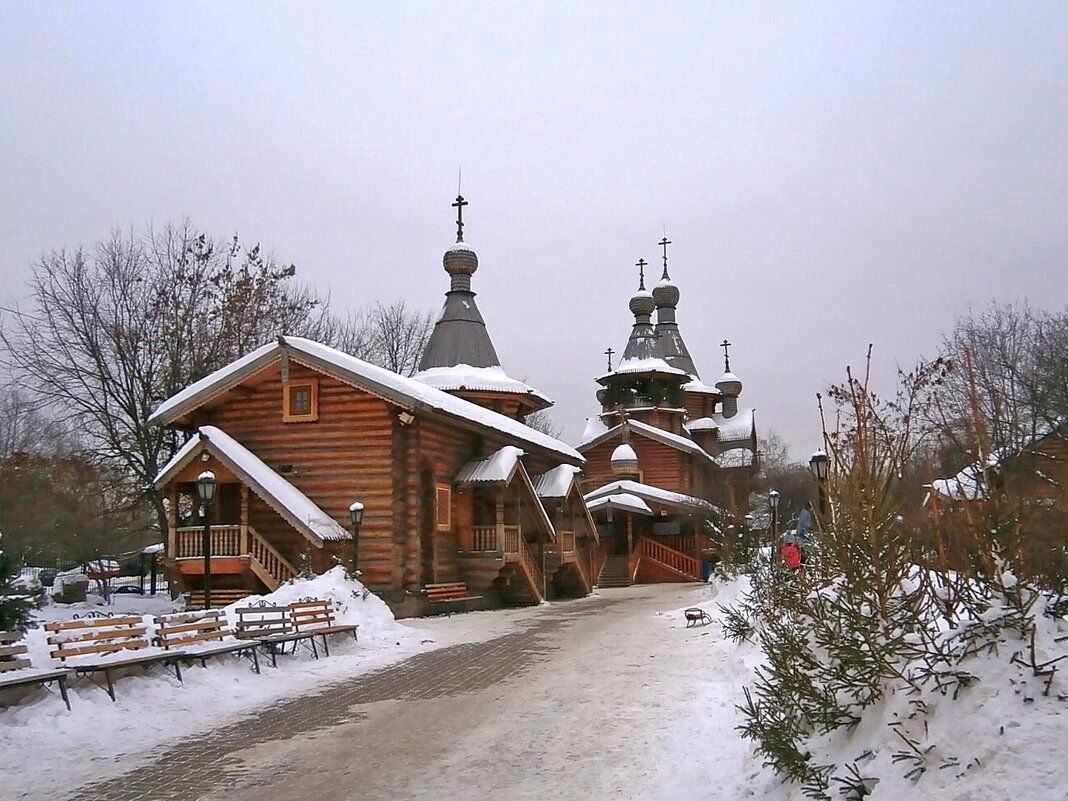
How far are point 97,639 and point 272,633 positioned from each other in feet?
9.43

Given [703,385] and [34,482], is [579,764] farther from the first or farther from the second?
[703,385]

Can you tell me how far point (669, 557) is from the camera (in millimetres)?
39812

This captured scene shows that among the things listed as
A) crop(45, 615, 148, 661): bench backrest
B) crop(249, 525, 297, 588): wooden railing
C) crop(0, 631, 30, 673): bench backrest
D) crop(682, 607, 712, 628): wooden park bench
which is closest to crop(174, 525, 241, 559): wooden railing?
crop(249, 525, 297, 588): wooden railing

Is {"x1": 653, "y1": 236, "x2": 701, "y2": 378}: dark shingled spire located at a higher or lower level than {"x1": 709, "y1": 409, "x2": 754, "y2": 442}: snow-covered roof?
higher

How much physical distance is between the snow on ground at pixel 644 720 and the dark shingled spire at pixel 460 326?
15.6 metres

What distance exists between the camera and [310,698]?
1102 cm

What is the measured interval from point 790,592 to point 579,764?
244 cm

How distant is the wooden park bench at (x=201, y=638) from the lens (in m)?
11.7

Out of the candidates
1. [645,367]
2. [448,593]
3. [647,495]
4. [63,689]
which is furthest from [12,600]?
[645,367]

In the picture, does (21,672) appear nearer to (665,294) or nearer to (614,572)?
(614,572)

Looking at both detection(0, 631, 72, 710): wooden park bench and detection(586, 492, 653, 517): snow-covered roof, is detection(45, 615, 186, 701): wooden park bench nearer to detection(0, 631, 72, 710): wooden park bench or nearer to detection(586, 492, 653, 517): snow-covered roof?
detection(0, 631, 72, 710): wooden park bench

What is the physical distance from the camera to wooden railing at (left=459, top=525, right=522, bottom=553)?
921 inches

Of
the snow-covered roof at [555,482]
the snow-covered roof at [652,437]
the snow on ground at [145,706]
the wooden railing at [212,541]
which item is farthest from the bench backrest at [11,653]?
the snow-covered roof at [652,437]

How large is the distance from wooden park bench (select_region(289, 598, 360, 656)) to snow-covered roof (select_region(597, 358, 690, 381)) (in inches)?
1351
